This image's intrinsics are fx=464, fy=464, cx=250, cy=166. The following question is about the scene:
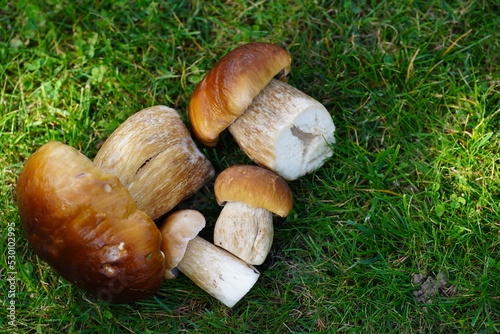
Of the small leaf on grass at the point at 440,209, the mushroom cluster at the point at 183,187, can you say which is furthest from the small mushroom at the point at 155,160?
the small leaf on grass at the point at 440,209

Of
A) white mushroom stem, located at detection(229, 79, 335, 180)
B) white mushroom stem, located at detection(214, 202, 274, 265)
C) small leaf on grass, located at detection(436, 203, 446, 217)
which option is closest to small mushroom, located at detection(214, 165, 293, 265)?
white mushroom stem, located at detection(214, 202, 274, 265)

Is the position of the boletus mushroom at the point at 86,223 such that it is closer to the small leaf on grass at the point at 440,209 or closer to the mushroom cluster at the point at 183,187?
the mushroom cluster at the point at 183,187

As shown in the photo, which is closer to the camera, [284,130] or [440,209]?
[284,130]

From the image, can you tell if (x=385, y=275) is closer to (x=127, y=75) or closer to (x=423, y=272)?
(x=423, y=272)

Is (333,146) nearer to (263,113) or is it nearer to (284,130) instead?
(284,130)

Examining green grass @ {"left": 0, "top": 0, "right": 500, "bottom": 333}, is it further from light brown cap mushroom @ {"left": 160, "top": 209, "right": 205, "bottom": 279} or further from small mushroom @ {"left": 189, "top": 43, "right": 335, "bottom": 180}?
light brown cap mushroom @ {"left": 160, "top": 209, "right": 205, "bottom": 279}

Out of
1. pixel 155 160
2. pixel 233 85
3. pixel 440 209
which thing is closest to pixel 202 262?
pixel 155 160
